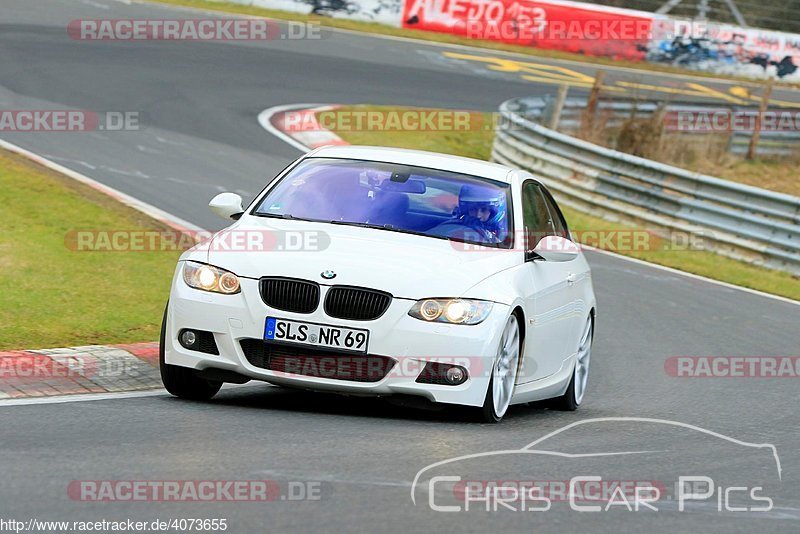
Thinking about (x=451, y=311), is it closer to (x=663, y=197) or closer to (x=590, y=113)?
(x=663, y=197)

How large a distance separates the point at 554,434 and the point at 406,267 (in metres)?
1.29

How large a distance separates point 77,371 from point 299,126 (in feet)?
47.7

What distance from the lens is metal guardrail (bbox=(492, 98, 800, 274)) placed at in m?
18.3

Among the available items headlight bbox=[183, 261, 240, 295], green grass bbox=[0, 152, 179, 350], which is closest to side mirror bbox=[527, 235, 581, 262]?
headlight bbox=[183, 261, 240, 295]

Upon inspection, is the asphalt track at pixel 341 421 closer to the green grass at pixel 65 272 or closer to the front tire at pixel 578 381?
the front tire at pixel 578 381
